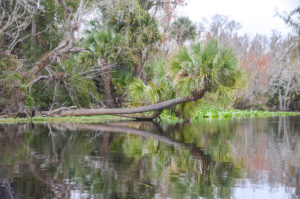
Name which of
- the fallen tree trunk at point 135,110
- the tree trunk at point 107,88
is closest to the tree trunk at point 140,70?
the tree trunk at point 107,88

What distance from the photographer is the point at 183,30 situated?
35.4 m


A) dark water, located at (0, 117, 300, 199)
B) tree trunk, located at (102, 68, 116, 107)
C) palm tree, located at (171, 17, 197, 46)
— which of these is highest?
palm tree, located at (171, 17, 197, 46)

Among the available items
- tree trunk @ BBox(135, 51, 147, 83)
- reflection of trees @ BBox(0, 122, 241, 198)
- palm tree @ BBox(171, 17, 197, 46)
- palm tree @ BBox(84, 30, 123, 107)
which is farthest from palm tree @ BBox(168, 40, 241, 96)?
palm tree @ BBox(171, 17, 197, 46)

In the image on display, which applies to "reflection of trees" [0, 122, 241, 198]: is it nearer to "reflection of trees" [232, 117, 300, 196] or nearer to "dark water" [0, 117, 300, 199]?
"dark water" [0, 117, 300, 199]

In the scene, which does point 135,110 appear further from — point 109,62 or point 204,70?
point 109,62

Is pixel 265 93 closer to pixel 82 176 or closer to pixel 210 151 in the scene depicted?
pixel 210 151

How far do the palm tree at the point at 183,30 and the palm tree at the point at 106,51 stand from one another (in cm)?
920

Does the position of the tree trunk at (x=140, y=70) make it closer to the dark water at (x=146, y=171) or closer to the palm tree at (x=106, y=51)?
the palm tree at (x=106, y=51)

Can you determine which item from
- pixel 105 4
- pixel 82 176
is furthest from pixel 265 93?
pixel 82 176

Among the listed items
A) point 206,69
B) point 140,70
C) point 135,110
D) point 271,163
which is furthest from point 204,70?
point 140,70

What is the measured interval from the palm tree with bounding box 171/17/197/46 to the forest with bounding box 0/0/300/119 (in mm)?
82

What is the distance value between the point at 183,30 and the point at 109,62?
1080 cm

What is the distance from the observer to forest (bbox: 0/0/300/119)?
18.0m

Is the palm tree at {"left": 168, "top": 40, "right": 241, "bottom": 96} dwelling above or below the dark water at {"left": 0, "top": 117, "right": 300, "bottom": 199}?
above
